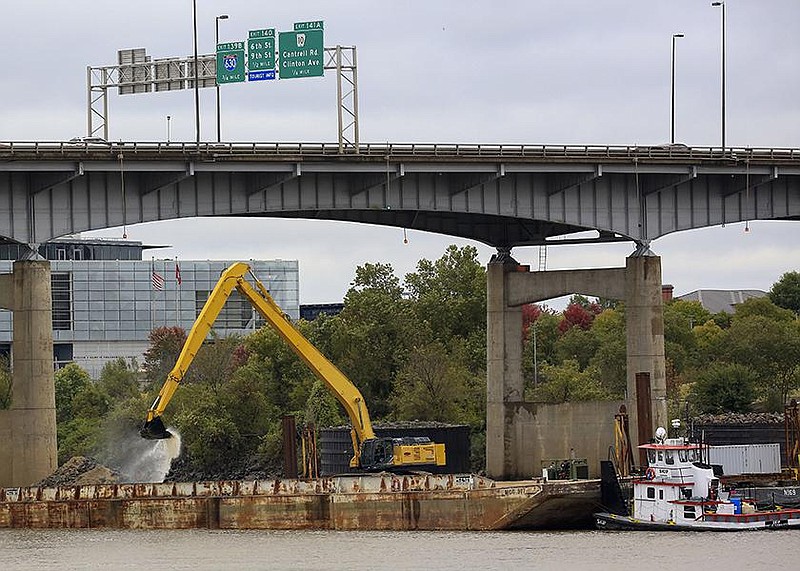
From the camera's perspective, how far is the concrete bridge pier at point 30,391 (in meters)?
84.1

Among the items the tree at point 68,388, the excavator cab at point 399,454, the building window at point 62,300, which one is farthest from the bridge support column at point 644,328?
the building window at point 62,300

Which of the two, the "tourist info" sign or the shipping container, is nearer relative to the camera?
the shipping container

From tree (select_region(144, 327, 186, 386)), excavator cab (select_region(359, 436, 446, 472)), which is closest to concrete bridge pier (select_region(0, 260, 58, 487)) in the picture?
excavator cab (select_region(359, 436, 446, 472))

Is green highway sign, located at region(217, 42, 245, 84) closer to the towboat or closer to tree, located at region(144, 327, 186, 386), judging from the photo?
the towboat

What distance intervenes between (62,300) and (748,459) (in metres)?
109

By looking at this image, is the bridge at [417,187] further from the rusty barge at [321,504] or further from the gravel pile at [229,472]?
the gravel pile at [229,472]

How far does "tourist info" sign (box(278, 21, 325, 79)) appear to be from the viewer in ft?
308

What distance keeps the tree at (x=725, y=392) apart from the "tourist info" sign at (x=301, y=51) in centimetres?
4291

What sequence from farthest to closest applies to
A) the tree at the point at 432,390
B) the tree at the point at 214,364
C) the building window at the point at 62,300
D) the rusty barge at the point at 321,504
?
1. the building window at the point at 62,300
2. the tree at the point at 214,364
3. the tree at the point at 432,390
4. the rusty barge at the point at 321,504

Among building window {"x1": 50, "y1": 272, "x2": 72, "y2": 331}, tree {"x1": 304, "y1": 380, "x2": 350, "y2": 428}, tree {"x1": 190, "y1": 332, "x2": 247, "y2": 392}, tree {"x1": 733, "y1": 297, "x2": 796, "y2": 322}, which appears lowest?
tree {"x1": 304, "y1": 380, "x2": 350, "y2": 428}

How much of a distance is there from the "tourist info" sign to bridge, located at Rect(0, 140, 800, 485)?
5.36 metres

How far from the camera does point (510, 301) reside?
102m

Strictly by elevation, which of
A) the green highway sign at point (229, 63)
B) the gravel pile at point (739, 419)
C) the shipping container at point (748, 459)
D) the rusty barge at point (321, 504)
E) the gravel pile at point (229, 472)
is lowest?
the gravel pile at point (229, 472)

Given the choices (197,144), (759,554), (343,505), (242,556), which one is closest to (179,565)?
(242,556)
